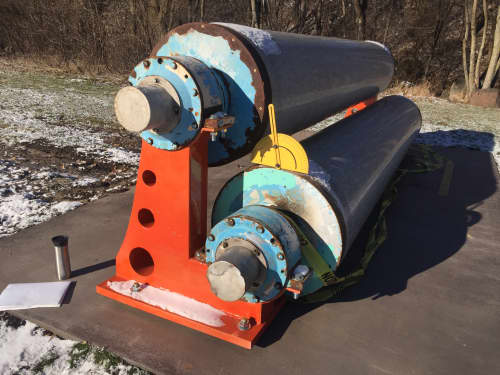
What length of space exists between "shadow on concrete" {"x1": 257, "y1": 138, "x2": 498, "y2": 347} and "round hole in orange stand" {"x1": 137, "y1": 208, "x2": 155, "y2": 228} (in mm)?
1230

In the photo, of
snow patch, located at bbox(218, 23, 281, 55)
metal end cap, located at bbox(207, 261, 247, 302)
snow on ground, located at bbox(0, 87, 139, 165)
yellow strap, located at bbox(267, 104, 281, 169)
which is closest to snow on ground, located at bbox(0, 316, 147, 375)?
metal end cap, located at bbox(207, 261, 247, 302)

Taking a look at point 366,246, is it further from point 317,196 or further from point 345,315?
point 317,196

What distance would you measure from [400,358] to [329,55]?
2663mm

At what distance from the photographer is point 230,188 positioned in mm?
2941

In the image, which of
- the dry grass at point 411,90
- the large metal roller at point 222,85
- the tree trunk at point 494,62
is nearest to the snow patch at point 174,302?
the large metal roller at point 222,85

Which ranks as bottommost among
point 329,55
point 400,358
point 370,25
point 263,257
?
point 400,358

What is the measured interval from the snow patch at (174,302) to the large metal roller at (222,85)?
1053 millimetres

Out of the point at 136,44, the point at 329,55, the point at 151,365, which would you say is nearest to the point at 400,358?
the point at 151,365

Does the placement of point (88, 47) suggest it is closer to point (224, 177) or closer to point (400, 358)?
point (224, 177)

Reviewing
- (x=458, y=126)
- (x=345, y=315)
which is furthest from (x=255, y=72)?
(x=458, y=126)

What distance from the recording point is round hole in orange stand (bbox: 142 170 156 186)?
9.26 feet

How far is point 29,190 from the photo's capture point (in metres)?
4.86

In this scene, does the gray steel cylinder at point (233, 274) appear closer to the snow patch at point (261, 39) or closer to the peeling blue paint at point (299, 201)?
the peeling blue paint at point (299, 201)

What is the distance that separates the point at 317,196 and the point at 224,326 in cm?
111
